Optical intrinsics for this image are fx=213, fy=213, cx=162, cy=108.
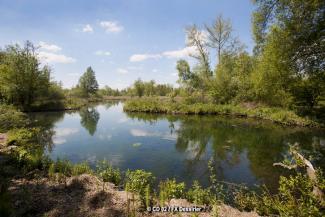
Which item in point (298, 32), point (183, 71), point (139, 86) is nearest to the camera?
point (298, 32)

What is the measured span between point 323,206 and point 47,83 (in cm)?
3802

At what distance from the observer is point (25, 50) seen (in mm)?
32406

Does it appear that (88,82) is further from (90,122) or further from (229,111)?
(229,111)

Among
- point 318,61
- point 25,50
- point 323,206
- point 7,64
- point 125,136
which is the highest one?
point 25,50

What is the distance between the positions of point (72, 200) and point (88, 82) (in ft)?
263

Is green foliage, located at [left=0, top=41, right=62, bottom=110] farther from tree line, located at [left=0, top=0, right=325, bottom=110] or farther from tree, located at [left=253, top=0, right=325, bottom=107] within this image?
tree, located at [left=253, top=0, right=325, bottom=107]

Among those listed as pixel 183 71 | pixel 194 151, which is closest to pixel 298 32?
pixel 194 151

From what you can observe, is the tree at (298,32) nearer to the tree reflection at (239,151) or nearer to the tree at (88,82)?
the tree reflection at (239,151)

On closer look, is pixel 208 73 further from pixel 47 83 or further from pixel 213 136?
pixel 47 83

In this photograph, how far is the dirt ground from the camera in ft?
14.8

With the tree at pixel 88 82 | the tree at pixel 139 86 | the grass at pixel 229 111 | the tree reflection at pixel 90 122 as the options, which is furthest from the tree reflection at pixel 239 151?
the tree at pixel 88 82

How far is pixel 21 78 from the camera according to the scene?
3081cm

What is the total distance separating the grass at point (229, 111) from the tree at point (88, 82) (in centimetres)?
4852

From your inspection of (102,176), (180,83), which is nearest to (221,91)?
(180,83)
